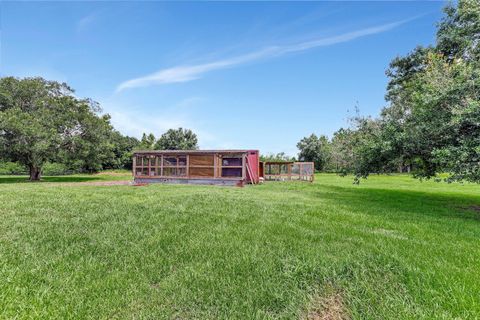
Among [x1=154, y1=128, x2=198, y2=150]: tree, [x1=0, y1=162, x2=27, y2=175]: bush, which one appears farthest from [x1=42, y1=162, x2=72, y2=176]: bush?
[x1=154, y1=128, x2=198, y2=150]: tree

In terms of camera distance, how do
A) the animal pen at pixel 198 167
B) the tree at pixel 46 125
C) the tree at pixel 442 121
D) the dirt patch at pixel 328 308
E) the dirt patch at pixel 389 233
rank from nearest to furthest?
the dirt patch at pixel 328 308, the dirt patch at pixel 389 233, the tree at pixel 442 121, the animal pen at pixel 198 167, the tree at pixel 46 125

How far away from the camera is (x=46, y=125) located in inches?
822

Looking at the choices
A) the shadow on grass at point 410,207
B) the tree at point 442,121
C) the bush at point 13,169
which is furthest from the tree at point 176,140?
the tree at point 442,121

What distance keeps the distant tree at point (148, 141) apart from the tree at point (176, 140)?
1.08 metres

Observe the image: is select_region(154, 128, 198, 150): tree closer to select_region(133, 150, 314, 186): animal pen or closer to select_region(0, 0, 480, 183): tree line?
select_region(0, 0, 480, 183): tree line

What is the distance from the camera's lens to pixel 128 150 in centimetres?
4522

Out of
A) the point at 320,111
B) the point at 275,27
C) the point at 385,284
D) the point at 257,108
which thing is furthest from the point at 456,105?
the point at 257,108

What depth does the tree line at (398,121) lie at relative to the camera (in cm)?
Answer: 735

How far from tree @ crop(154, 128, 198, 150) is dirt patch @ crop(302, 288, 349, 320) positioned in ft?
159

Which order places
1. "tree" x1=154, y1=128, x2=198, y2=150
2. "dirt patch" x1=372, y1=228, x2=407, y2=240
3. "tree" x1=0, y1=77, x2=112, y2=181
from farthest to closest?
"tree" x1=154, y1=128, x2=198, y2=150 → "tree" x1=0, y1=77, x2=112, y2=181 → "dirt patch" x1=372, y1=228, x2=407, y2=240

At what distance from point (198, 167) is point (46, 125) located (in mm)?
12509

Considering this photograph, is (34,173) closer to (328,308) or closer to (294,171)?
(294,171)

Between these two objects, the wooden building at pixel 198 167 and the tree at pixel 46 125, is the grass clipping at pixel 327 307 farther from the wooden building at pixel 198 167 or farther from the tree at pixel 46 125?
the tree at pixel 46 125

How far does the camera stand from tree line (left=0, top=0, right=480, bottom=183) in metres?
7.35
